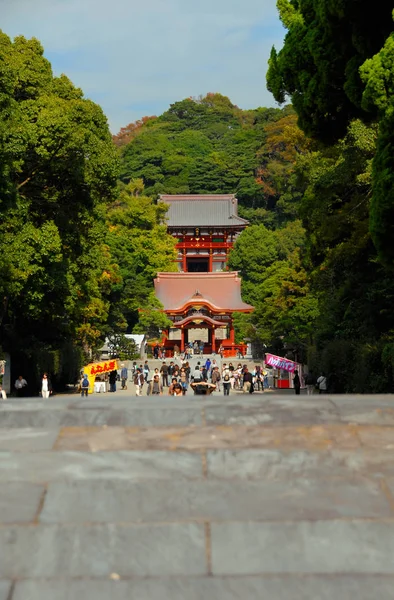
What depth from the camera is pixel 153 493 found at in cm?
397

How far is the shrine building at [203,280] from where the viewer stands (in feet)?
176

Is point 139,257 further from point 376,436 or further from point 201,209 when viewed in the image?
point 376,436

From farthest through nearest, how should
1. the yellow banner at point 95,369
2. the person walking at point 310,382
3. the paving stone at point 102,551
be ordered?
the yellow banner at point 95,369, the person walking at point 310,382, the paving stone at point 102,551

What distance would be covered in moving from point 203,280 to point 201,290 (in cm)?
82

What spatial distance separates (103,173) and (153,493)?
1796cm

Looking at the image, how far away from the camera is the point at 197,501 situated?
393cm

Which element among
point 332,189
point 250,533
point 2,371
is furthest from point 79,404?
point 2,371

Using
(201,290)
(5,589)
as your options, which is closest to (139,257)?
(201,290)

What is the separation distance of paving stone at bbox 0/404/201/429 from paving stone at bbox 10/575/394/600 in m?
1.21

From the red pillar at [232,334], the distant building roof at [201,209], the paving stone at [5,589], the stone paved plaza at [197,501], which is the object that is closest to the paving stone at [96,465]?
the stone paved plaza at [197,501]

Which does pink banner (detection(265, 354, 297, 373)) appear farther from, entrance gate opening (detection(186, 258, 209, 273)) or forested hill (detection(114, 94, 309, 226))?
entrance gate opening (detection(186, 258, 209, 273))

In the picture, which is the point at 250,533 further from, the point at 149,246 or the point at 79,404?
the point at 149,246

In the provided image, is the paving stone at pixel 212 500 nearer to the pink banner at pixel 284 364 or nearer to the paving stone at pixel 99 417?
the paving stone at pixel 99 417

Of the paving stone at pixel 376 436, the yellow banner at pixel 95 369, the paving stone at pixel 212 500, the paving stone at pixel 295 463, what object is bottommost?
the yellow banner at pixel 95 369
